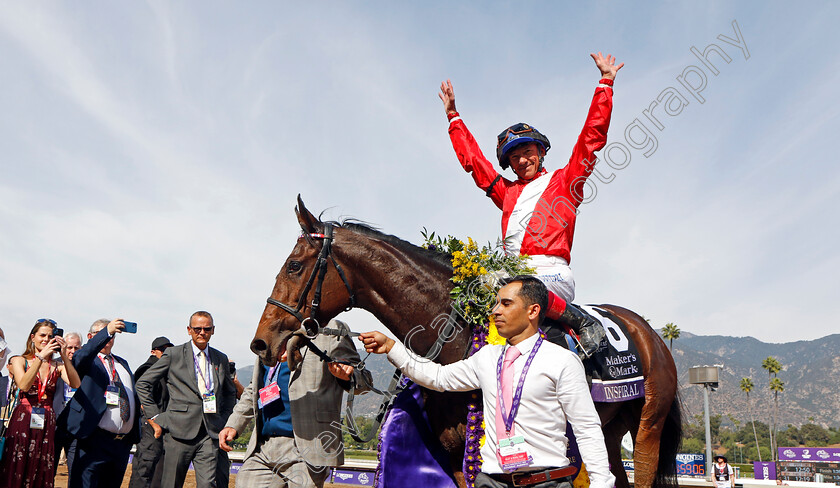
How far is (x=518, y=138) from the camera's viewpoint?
175 inches

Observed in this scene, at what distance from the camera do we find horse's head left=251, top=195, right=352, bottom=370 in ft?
11.7

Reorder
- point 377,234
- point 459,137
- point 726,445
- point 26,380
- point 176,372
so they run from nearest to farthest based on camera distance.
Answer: point 377,234 → point 459,137 → point 26,380 → point 176,372 → point 726,445

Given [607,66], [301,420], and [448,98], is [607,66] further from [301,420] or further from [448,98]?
[301,420]

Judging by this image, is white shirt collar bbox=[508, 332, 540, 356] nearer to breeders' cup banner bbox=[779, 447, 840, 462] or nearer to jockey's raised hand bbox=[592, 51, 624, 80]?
jockey's raised hand bbox=[592, 51, 624, 80]

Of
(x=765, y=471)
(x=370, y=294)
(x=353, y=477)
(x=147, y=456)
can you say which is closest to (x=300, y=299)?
(x=370, y=294)

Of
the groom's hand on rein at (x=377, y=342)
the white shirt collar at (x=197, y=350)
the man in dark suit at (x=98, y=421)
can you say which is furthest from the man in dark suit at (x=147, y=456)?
the groom's hand on rein at (x=377, y=342)

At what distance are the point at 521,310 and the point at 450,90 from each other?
2742 millimetres

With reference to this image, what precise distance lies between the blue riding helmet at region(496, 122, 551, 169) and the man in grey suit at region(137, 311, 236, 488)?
3729mm

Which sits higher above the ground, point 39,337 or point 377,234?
point 377,234

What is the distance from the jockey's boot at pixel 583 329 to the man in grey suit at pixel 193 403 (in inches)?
151

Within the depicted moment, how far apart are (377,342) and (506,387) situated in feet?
2.52

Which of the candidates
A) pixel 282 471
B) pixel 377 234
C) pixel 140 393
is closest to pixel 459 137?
pixel 377 234

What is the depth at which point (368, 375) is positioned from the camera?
4180mm

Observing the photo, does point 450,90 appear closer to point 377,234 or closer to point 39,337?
point 377,234
